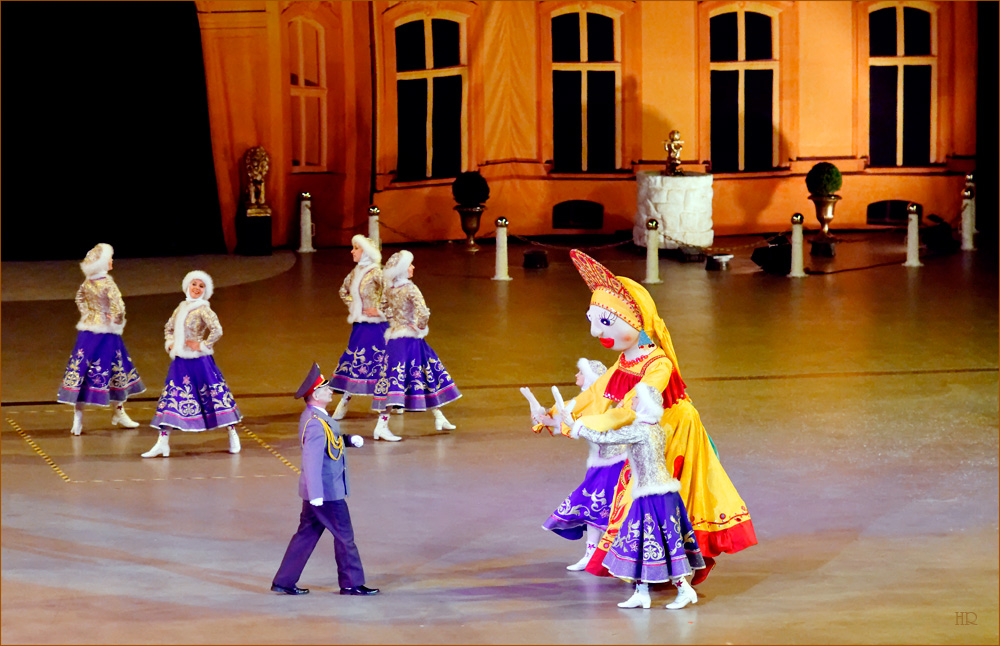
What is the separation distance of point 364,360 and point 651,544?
413cm

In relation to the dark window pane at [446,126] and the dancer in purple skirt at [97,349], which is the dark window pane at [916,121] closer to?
the dark window pane at [446,126]

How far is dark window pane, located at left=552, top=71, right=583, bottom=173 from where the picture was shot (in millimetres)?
20500

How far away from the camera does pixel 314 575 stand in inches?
280

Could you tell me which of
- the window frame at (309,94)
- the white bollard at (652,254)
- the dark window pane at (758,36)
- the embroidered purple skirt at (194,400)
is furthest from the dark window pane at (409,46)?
the embroidered purple skirt at (194,400)

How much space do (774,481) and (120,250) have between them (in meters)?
11.7

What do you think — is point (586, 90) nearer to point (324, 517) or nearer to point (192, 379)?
point (192, 379)

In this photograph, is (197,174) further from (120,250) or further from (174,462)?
(174,462)

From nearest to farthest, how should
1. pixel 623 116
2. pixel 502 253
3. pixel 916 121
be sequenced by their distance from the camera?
1. pixel 502 253
2. pixel 623 116
3. pixel 916 121

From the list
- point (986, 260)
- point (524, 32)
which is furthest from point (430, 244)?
point (986, 260)

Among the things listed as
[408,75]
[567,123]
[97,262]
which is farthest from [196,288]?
[567,123]

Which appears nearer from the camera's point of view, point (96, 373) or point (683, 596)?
point (683, 596)

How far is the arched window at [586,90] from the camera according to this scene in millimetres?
20359

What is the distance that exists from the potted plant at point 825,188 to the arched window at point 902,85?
1790mm

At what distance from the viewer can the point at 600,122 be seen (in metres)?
20.6
